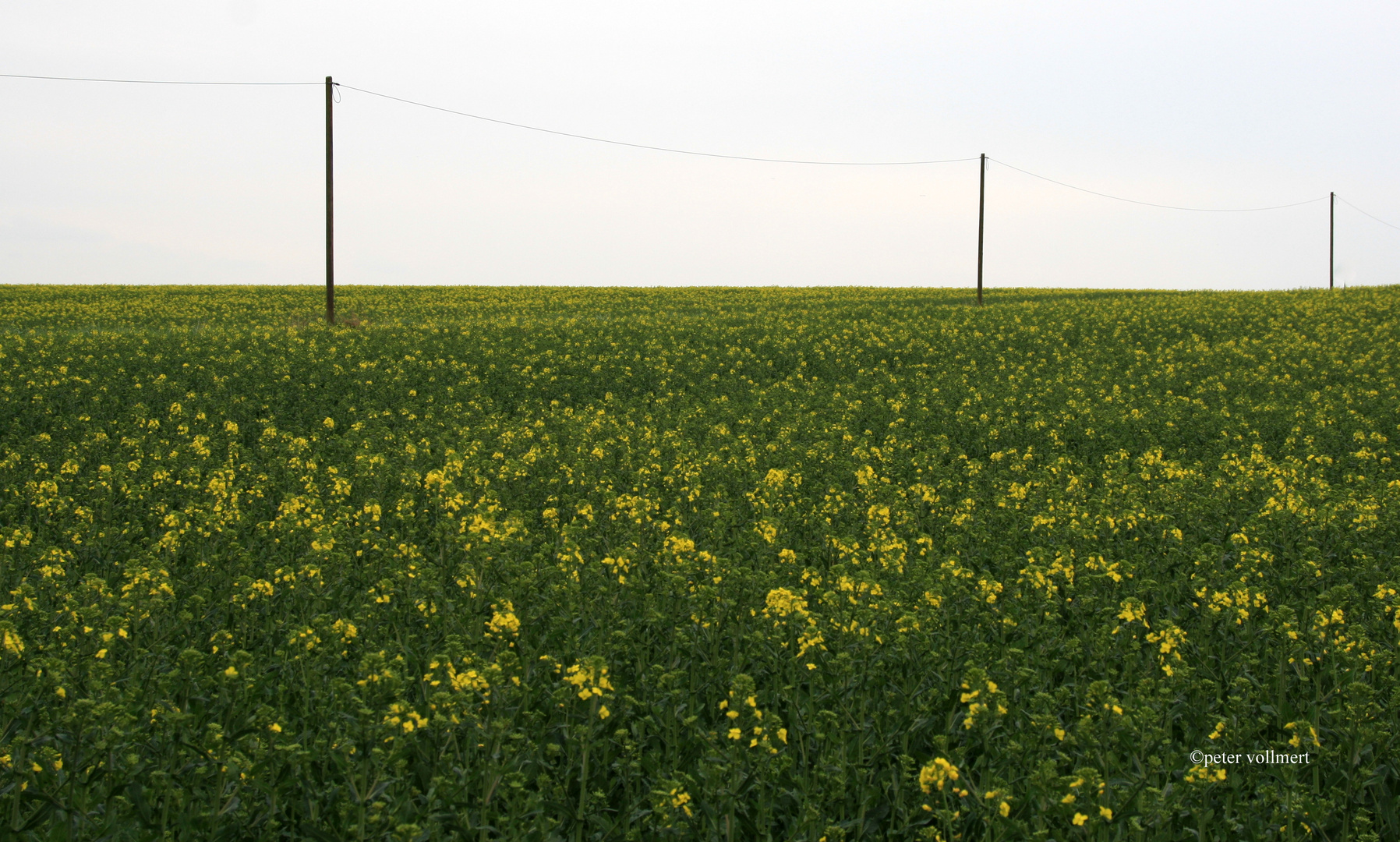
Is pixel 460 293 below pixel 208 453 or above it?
above

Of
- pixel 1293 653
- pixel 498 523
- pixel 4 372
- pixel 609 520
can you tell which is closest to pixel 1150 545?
pixel 1293 653

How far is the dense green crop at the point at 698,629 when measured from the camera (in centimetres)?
450

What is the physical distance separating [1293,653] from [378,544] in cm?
715

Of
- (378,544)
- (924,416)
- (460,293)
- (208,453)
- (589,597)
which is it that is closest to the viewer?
(589,597)

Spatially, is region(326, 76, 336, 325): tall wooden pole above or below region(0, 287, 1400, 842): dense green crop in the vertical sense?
above

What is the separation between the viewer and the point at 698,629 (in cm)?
649

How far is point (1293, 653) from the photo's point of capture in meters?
6.17

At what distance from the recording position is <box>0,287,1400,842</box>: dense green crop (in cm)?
450

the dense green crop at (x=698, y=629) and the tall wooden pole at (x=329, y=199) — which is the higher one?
the tall wooden pole at (x=329, y=199)

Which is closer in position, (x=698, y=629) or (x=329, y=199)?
(x=698, y=629)

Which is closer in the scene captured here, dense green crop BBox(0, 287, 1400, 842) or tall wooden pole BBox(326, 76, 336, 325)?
dense green crop BBox(0, 287, 1400, 842)

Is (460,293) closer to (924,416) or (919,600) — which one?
(924,416)

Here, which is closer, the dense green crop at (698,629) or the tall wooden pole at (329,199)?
the dense green crop at (698,629)

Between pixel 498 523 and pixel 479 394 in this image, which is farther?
pixel 479 394
